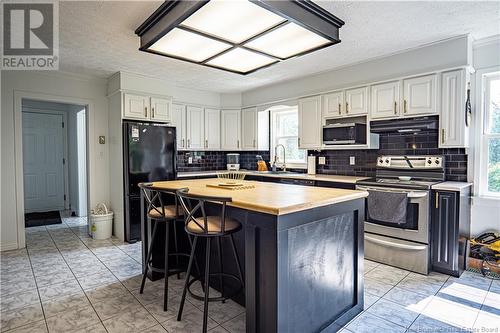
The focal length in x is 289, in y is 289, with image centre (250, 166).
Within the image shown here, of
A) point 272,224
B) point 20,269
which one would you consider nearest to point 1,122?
point 20,269

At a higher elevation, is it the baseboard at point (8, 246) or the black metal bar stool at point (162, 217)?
the black metal bar stool at point (162, 217)

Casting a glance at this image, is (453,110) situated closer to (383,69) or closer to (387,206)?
(383,69)

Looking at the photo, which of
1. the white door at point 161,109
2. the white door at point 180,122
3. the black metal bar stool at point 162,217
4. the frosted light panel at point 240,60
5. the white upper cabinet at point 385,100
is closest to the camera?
the black metal bar stool at point 162,217

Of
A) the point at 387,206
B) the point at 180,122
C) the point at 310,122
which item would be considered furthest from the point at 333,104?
the point at 180,122

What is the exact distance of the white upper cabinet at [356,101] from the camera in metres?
3.79

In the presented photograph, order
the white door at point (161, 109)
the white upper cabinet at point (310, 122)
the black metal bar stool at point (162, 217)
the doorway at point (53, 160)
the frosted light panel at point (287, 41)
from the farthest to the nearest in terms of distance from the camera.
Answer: the doorway at point (53, 160), the white door at point (161, 109), the white upper cabinet at point (310, 122), the black metal bar stool at point (162, 217), the frosted light panel at point (287, 41)

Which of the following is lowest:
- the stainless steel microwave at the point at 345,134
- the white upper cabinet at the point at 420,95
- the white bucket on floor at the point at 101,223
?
the white bucket on floor at the point at 101,223

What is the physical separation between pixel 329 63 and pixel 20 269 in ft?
14.6

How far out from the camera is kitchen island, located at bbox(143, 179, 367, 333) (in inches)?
64.0

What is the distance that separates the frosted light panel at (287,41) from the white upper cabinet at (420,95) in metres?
1.51

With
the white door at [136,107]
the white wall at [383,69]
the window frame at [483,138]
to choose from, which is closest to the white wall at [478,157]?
the window frame at [483,138]

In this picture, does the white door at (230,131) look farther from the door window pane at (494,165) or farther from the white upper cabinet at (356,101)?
the door window pane at (494,165)

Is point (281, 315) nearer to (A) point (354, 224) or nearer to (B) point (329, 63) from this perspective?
(A) point (354, 224)

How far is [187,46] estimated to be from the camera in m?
2.54
